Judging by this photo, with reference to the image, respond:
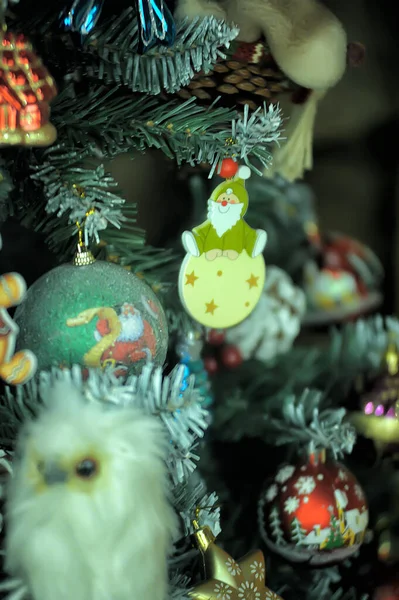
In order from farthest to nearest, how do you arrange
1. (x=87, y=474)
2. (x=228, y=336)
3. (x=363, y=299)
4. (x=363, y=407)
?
(x=363, y=299)
(x=228, y=336)
(x=363, y=407)
(x=87, y=474)

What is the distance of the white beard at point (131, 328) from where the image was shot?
1.69 feet

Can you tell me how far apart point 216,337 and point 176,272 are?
17 cm

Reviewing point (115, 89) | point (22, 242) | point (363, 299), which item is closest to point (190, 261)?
point (115, 89)

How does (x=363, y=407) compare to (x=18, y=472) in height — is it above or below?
below

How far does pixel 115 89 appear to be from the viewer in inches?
21.9

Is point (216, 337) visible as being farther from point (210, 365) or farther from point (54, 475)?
point (54, 475)

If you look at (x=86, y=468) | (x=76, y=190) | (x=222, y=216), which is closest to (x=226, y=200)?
(x=222, y=216)

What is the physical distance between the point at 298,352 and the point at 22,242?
0.39 metres

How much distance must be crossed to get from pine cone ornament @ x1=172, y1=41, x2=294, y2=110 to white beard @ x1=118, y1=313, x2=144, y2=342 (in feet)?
0.64

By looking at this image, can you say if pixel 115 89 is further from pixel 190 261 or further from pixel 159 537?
pixel 159 537

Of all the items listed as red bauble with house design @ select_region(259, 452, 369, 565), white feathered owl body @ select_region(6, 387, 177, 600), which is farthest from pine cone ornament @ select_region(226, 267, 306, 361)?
white feathered owl body @ select_region(6, 387, 177, 600)

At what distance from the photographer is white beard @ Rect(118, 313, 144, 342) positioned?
51cm

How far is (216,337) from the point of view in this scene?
0.86m

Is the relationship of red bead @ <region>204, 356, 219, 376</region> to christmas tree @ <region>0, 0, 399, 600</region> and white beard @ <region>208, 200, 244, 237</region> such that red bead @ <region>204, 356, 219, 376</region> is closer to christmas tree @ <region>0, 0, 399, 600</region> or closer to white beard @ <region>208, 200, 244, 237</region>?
christmas tree @ <region>0, 0, 399, 600</region>
